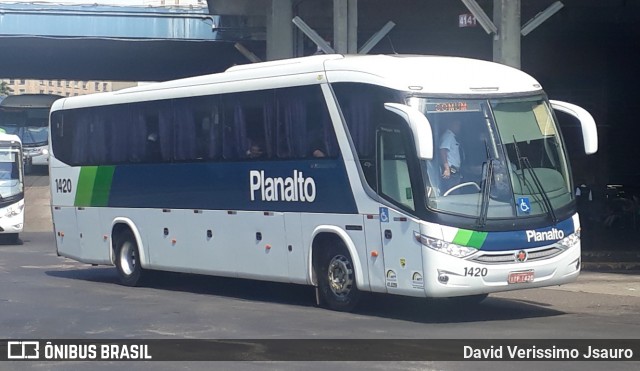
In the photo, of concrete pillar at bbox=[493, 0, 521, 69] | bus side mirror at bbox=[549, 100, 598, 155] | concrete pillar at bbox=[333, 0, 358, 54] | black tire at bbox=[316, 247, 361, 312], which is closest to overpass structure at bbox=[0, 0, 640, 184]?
concrete pillar at bbox=[333, 0, 358, 54]

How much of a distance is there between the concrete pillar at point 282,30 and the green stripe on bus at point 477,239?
17.2 metres

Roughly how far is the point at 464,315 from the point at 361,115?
2873mm

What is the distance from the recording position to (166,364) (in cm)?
1054

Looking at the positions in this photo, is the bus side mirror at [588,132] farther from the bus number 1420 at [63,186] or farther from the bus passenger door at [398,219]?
the bus number 1420 at [63,186]

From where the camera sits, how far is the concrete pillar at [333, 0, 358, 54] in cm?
2625

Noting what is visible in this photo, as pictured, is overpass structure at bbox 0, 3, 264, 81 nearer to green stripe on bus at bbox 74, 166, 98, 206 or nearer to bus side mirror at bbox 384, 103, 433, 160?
green stripe on bus at bbox 74, 166, 98, 206

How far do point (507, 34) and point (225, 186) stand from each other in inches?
337

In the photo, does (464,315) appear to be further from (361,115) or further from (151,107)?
(151,107)

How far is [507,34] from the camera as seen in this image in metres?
23.0

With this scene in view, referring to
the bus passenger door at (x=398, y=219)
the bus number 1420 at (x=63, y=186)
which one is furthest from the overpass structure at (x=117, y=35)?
the bus passenger door at (x=398, y=219)

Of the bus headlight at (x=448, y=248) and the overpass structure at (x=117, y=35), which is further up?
the overpass structure at (x=117, y=35)

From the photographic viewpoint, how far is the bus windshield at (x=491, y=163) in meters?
13.4

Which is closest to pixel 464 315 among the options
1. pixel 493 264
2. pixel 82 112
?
pixel 493 264

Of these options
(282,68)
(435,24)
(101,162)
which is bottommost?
(101,162)
